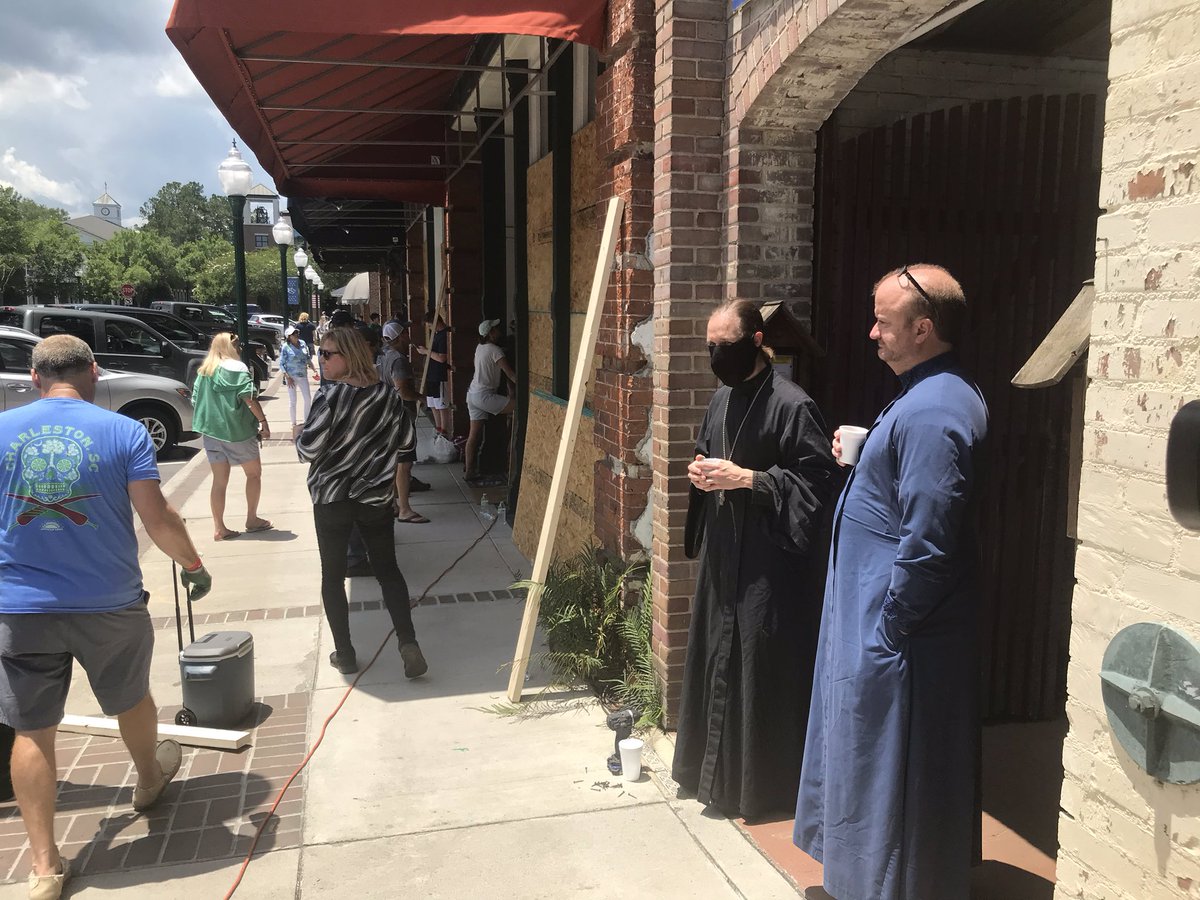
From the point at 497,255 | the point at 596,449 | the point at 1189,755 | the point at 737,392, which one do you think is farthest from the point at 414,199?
the point at 1189,755

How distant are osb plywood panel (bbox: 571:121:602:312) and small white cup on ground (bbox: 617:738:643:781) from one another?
2.91 m

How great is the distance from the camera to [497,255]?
33.9 feet

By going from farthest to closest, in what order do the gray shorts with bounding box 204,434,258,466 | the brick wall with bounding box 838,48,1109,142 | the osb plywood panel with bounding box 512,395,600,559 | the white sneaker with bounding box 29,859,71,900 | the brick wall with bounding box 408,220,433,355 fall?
the brick wall with bounding box 408,220,433,355 → the gray shorts with bounding box 204,434,258,466 → the osb plywood panel with bounding box 512,395,600,559 → the brick wall with bounding box 838,48,1109,142 → the white sneaker with bounding box 29,859,71,900

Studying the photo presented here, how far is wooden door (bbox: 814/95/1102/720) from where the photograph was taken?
390 centimetres

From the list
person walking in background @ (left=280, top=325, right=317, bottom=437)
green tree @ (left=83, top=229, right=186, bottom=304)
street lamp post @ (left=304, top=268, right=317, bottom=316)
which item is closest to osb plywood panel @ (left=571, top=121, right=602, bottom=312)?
person walking in background @ (left=280, top=325, right=317, bottom=437)

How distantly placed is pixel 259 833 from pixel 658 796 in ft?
5.12

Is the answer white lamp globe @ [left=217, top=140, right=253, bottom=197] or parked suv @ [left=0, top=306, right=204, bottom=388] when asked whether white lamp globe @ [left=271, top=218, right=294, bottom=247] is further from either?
white lamp globe @ [left=217, top=140, right=253, bottom=197]

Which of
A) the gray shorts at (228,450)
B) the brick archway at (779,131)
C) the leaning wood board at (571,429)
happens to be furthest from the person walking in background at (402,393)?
the brick archway at (779,131)

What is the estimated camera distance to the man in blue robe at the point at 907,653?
242 cm

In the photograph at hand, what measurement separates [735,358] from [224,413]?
5499mm

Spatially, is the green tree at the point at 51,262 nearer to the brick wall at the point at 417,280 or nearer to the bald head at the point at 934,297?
the brick wall at the point at 417,280

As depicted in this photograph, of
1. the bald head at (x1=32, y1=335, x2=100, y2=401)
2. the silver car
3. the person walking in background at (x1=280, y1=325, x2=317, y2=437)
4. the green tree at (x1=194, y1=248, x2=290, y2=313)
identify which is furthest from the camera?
the green tree at (x1=194, y1=248, x2=290, y2=313)

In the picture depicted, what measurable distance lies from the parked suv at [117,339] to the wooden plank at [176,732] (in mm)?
11541

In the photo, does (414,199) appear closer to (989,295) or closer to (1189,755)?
(989,295)
